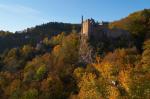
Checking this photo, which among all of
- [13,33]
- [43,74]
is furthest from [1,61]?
[13,33]

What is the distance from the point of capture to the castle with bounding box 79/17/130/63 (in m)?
85.9

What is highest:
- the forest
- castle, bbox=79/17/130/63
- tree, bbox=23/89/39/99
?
castle, bbox=79/17/130/63

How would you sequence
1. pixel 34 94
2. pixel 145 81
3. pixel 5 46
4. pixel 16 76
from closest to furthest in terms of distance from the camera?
pixel 145 81 < pixel 34 94 < pixel 16 76 < pixel 5 46

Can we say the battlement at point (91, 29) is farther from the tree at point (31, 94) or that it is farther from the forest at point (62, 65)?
the tree at point (31, 94)

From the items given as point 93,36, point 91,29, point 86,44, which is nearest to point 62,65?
point 86,44

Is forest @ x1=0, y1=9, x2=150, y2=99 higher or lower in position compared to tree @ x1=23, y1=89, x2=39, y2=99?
higher

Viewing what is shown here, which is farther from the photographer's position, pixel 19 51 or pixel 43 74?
pixel 19 51

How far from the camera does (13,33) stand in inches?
5935

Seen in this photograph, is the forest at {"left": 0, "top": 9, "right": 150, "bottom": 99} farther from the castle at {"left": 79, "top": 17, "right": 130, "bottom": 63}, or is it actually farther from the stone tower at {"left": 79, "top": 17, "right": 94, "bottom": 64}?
the stone tower at {"left": 79, "top": 17, "right": 94, "bottom": 64}

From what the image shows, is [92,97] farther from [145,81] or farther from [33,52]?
[33,52]

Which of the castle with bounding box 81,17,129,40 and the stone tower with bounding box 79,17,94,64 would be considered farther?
the castle with bounding box 81,17,129,40

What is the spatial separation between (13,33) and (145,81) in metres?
117

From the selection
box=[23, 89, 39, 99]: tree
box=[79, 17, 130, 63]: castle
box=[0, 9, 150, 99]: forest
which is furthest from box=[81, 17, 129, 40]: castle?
box=[23, 89, 39, 99]: tree

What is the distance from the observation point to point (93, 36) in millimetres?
87188
